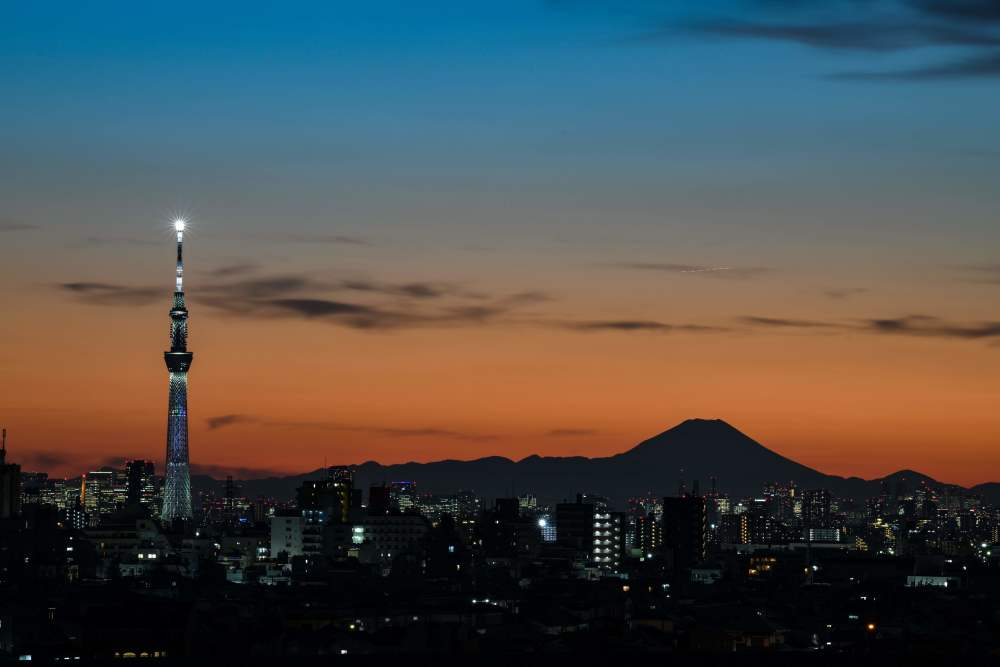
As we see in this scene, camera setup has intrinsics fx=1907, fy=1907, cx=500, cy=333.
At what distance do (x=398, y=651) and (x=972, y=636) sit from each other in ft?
59.8

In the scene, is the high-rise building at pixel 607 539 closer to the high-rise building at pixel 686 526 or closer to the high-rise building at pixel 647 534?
the high-rise building at pixel 686 526

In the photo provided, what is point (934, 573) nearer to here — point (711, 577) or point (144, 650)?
point (711, 577)

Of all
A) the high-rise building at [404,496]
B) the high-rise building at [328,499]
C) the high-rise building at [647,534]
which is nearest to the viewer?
the high-rise building at [328,499]

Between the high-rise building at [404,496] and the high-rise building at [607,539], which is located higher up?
the high-rise building at [404,496]

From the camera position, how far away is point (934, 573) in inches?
4186

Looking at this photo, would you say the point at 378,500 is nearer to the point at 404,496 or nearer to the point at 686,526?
the point at 686,526

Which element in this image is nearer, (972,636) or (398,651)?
(398,651)

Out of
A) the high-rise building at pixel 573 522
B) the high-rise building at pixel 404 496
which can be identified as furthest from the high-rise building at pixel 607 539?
the high-rise building at pixel 404 496

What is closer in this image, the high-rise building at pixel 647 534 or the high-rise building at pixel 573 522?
the high-rise building at pixel 573 522

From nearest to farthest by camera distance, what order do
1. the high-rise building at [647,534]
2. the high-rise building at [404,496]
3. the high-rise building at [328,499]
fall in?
the high-rise building at [328,499], the high-rise building at [647,534], the high-rise building at [404,496]

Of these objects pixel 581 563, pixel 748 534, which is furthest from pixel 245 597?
pixel 748 534

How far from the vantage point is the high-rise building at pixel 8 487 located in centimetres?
12588

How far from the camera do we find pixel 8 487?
5005 inches

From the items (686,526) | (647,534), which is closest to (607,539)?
(686,526)
